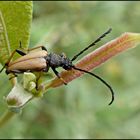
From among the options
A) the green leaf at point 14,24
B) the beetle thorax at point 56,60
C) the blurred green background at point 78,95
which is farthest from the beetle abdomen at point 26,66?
the blurred green background at point 78,95

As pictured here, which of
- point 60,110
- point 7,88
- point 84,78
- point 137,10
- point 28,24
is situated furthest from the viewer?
point 137,10

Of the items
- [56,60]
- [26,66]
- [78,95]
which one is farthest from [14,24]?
[78,95]

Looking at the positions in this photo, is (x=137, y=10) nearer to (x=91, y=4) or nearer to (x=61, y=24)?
(x=91, y=4)

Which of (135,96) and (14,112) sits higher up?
(14,112)

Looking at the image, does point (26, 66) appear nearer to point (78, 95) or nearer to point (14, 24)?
point (14, 24)

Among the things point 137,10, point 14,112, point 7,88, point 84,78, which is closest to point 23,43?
point 14,112

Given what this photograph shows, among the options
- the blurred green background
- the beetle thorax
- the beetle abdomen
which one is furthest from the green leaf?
the blurred green background
